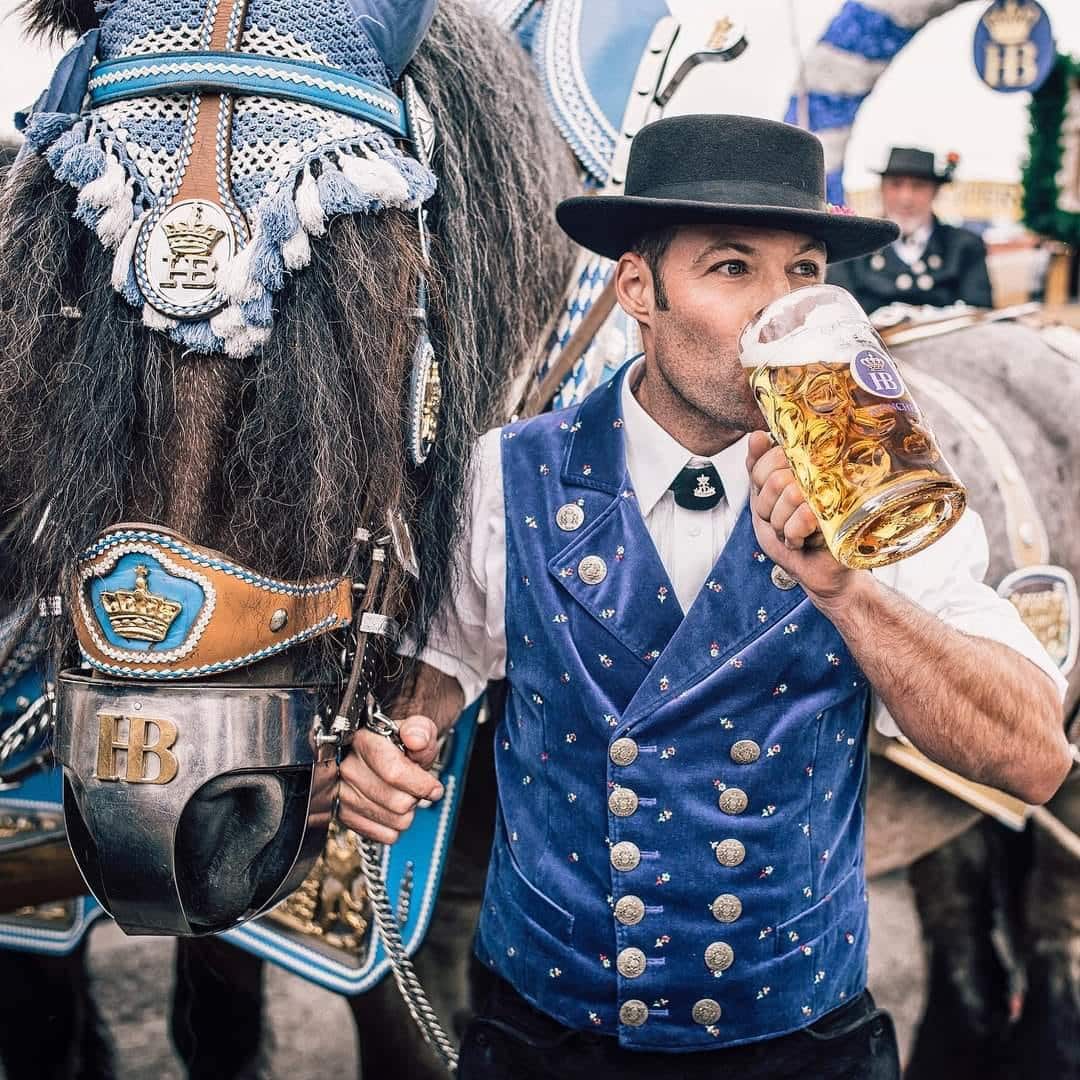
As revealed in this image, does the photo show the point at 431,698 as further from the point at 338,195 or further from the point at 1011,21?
the point at 1011,21

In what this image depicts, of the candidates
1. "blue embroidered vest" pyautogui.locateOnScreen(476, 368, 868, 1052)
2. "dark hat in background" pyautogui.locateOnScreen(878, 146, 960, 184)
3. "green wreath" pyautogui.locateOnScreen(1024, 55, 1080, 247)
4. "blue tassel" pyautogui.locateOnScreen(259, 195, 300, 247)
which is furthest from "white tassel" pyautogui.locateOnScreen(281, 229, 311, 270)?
"green wreath" pyautogui.locateOnScreen(1024, 55, 1080, 247)

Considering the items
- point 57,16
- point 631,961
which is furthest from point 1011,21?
point 631,961

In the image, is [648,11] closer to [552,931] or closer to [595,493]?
[595,493]

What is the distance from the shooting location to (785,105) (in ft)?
7.66

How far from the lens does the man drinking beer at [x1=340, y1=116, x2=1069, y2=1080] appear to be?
1.38 metres

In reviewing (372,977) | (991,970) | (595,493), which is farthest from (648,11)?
Result: (991,970)

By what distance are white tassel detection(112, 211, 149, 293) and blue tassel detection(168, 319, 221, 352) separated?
7cm

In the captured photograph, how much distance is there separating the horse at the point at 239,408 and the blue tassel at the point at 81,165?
0.06 ft

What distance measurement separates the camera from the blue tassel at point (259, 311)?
1.27 metres

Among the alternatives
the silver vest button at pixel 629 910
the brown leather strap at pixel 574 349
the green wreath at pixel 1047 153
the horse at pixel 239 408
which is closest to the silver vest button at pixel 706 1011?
the silver vest button at pixel 629 910

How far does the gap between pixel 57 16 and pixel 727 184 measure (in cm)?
80

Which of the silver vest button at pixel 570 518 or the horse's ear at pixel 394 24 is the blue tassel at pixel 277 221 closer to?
the horse's ear at pixel 394 24

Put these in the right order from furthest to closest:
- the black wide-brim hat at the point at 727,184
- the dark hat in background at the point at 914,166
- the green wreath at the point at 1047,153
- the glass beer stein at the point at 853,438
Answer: the green wreath at the point at 1047,153, the dark hat in background at the point at 914,166, the black wide-brim hat at the point at 727,184, the glass beer stein at the point at 853,438

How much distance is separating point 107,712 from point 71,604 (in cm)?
11
